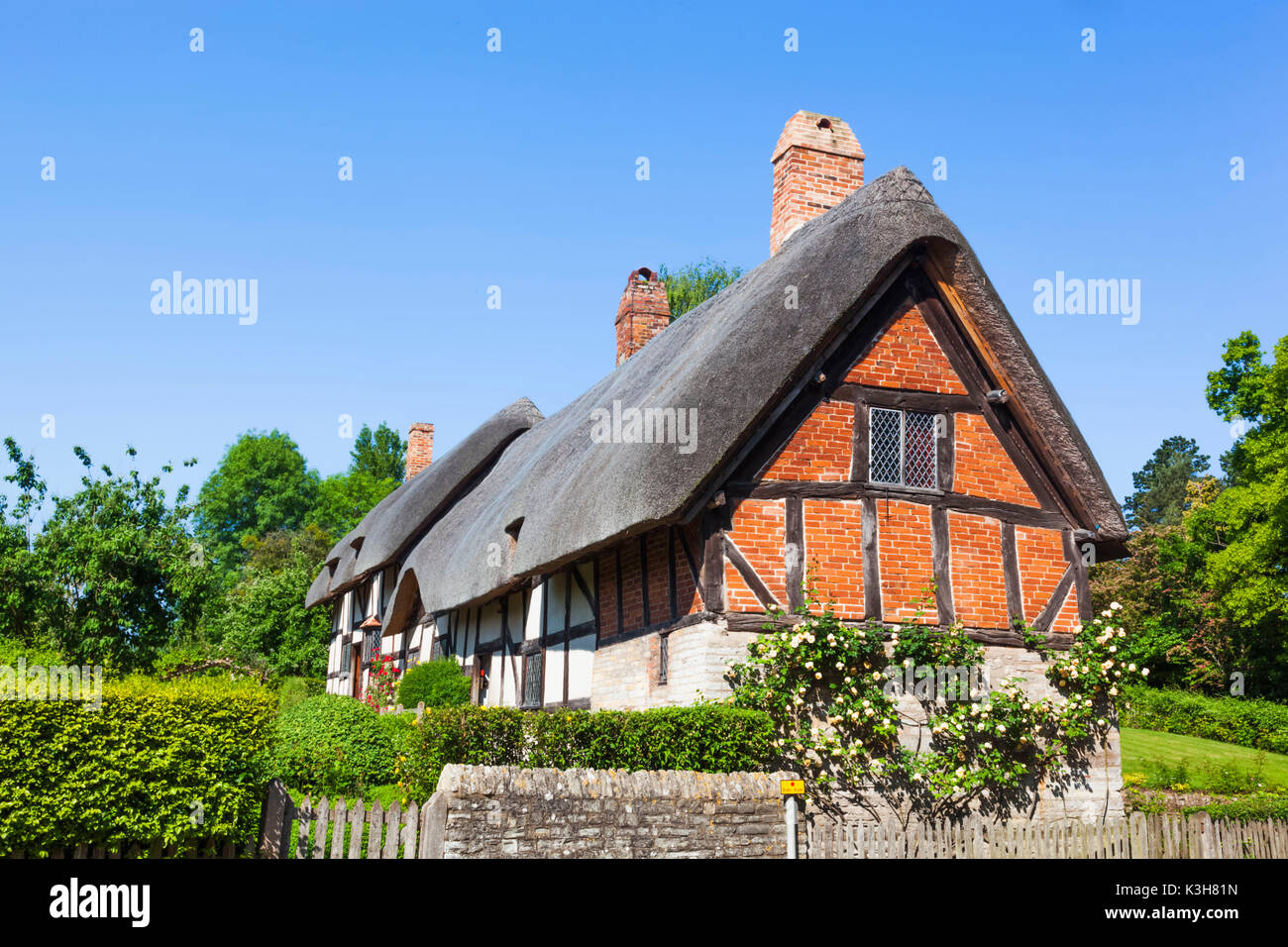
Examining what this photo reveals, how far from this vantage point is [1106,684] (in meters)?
12.3

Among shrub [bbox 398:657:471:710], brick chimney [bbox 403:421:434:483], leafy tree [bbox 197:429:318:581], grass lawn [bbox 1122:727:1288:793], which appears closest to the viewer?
shrub [bbox 398:657:471:710]

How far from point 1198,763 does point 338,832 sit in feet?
61.6

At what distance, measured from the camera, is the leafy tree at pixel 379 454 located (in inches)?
2507

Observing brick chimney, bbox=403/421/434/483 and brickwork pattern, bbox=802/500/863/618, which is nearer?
brickwork pattern, bbox=802/500/863/618

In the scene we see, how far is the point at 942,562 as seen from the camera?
40.0ft

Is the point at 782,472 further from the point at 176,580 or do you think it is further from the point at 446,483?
the point at 176,580

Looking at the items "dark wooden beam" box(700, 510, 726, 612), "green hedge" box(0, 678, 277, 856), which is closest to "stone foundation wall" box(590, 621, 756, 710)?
"dark wooden beam" box(700, 510, 726, 612)

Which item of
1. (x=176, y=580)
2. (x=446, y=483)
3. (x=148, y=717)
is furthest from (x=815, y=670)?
(x=176, y=580)

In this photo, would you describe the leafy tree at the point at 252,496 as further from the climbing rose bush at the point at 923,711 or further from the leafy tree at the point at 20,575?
the climbing rose bush at the point at 923,711

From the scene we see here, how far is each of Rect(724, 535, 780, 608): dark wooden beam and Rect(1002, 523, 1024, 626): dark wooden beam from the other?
301cm

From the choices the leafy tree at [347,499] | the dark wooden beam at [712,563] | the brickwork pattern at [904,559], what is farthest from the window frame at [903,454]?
the leafy tree at [347,499]

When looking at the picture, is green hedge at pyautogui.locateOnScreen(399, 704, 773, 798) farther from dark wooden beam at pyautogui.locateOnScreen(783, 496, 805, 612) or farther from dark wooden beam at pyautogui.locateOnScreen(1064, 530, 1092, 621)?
dark wooden beam at pyautogui.locateOnScreen(1064, 530, 1092, 621)

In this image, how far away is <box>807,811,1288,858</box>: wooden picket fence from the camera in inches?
386
